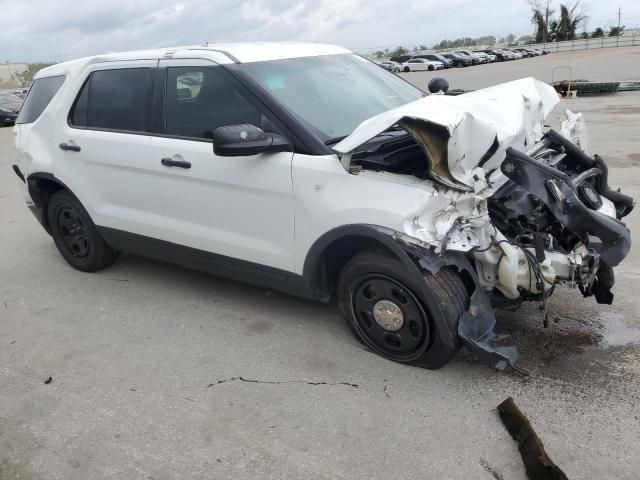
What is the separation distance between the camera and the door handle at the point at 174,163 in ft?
12.9

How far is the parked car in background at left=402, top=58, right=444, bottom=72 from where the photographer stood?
46556 mm

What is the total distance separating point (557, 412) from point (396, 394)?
0.83 m

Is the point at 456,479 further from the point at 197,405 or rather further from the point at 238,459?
the point at 197,405

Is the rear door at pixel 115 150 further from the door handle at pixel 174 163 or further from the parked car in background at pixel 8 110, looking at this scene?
the parked car in background at pixel 8 110

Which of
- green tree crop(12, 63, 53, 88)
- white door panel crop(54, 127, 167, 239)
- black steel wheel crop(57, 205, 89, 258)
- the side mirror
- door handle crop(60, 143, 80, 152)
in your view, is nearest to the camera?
the side mirror

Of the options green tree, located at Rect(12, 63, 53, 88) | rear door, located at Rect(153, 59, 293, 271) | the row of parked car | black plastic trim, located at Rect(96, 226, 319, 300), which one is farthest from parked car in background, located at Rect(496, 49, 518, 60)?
rear door, located at Rect(153, 59, 293, 271)

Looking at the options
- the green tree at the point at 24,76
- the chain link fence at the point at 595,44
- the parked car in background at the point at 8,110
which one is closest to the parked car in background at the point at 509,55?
the chain link fence at the point at 595,44

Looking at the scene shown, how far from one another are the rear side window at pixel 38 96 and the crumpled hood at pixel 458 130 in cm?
310

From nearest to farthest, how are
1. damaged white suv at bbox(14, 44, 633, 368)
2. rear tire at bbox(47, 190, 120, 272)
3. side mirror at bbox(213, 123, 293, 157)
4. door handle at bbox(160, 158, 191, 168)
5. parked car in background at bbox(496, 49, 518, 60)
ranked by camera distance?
damaged white suv at bbox(14, 44, 633, 368)
side mirror at bbox(213, 123, 293, 157)
door handle at bbox(160, 158, 191, 168)
rear tire at bbox(47, 190, 120, 272)
parked car in background at bbox(496, 49, 518, 60)

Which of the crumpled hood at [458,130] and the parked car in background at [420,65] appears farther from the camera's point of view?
the parked car in background at [420,65]

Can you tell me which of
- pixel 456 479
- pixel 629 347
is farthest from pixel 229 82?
pixel 629 347

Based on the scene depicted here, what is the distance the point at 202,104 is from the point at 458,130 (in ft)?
6.00

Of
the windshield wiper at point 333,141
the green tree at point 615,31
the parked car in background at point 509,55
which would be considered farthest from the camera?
the green tree at point 615,31

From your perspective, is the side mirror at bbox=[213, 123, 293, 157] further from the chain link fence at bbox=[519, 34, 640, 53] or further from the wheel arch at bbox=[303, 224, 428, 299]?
the chain link fence at bbox=[519, 34, 640, 53]
